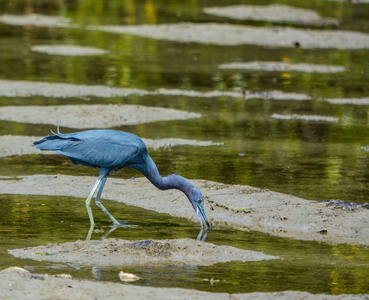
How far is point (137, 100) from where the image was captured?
14969mm

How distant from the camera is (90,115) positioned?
1295cm

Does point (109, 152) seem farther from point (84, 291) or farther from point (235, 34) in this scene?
point (235, 34)

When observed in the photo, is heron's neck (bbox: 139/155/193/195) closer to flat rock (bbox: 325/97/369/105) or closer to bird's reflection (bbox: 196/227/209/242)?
bird's reflection (bbox: 196/227/209/242)

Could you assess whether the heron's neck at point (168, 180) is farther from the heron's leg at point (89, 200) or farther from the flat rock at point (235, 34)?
the flat rock at point (235, 34)

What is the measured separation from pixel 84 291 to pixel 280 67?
14.6 m

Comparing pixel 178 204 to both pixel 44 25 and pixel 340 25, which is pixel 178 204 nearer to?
pixel 44 25

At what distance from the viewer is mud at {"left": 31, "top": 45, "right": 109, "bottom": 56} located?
66.9ft

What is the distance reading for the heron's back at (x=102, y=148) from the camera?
7.77 metres

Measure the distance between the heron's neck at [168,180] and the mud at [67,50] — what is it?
1287 cm

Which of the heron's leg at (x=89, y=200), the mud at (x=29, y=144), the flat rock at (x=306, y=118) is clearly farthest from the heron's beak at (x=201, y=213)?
the flat rock at (x=306, y=118)

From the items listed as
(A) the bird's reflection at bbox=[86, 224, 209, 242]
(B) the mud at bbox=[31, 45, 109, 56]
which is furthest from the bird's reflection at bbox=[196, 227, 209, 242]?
(B) the mud at bbox=[31, 45, 109, 56]

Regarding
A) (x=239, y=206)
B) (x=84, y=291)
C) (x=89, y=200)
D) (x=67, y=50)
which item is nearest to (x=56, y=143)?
(x=89, y=200)

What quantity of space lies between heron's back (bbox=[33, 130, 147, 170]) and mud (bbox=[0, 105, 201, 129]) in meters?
4.49

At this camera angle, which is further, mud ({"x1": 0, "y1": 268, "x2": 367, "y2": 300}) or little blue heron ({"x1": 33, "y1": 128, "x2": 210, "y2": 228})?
little blue heron ({"x1": 33, "y1": 128, "x2": 210, "y2": 228})
